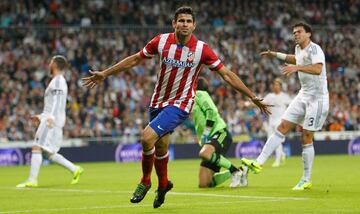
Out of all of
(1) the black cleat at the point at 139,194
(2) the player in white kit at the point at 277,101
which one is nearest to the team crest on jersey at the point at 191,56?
(1) the black cleat at the point at 139,194

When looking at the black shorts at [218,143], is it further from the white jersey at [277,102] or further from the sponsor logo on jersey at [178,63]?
the white jersey at [277,102]

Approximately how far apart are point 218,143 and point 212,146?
0.18 m

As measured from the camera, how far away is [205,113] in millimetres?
15727

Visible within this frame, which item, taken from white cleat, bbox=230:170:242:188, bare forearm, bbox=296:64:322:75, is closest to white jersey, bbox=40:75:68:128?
white cleat, bbox=230:170:242:188

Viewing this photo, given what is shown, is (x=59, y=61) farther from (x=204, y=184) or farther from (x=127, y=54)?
(x=127, y=54)

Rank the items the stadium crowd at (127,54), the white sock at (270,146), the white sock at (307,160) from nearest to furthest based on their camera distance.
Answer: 1. the white sock at (307,160)
2. the white sock at (270,146)
3. the stadium crowd at (127,54)

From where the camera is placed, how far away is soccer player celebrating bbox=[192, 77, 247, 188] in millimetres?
15305

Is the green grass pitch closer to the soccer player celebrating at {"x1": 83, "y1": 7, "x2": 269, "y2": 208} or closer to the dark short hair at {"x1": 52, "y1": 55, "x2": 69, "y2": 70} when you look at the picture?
the soccer player celebrating at {"x1": 83, "y1": 7, "x2": 269, "y2": 208}

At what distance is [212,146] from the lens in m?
15.5

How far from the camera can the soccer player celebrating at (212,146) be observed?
15.3 metres

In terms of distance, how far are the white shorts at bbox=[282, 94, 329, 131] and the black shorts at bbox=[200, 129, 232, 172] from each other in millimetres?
1315

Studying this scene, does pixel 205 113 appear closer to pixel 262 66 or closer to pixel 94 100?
pixel 94 100

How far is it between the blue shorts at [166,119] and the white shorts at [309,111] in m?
3.87

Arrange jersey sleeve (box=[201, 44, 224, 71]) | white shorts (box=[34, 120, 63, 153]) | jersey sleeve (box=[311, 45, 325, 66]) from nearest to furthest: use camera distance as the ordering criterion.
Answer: jersey sleeve (box=[201, 44, 224, 71]), jersey sleeve (box=[311, 45, 325, 66]), white shorts (box=[34, 120, 63, 153])
